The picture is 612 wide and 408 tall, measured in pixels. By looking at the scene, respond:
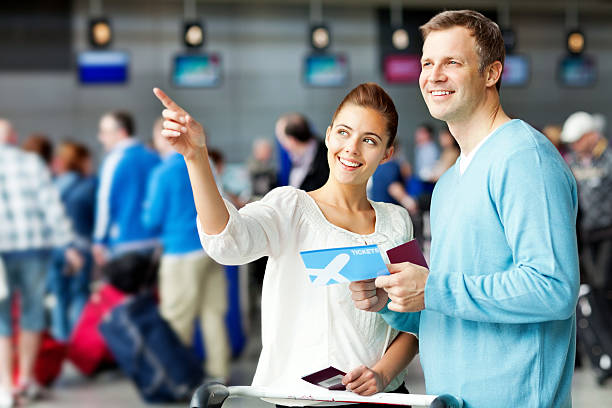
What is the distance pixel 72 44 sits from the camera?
12.2 metres

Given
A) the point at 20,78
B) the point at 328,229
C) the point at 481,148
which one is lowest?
the point at 328,229

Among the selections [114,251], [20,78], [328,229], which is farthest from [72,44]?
[328,229]

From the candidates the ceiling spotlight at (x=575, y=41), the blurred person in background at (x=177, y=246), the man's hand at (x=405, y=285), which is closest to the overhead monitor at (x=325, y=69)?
the ceiling spotlight at (x=575, y=41)

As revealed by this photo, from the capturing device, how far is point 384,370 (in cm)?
192

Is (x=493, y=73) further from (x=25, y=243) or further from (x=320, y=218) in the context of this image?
(x=25, y=243)

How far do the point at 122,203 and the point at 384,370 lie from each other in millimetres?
3967

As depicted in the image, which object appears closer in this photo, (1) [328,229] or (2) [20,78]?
(1) [328,229]

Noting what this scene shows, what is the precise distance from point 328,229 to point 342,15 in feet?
38.3

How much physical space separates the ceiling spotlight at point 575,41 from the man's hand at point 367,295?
1091cm

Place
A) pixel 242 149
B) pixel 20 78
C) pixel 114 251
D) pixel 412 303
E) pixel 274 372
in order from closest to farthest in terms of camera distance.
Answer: pixel 412 303 → pixel 274 372 → pixel 114 251 → pixel 20 78 → pixel 242 149

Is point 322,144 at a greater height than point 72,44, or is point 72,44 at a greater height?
point 72,44

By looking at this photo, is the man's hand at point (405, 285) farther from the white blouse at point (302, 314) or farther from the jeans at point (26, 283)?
the jeans at point (26, 283)

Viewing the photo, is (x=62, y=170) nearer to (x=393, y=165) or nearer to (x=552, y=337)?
(x=393, y=165)

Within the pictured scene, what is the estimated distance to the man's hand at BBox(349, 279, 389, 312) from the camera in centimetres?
174
